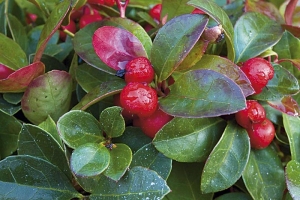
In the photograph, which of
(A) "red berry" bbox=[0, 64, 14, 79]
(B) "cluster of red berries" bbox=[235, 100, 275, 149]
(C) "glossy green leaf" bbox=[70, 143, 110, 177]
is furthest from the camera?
(A) "red berry" bbox=[0, 64, 14, 79]

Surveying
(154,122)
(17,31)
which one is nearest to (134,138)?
(154,122)

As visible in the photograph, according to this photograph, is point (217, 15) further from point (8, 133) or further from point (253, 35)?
point (8, 133)

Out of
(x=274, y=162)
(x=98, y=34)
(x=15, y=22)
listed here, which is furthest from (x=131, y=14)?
(x=274, y=162)

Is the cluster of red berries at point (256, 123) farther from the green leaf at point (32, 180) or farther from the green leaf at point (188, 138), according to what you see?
the green leaf at point (32, 180)

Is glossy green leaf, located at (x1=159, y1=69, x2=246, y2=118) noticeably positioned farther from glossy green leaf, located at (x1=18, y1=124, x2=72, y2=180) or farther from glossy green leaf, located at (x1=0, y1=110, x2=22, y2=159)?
glossy green leaf, located at (x1=0, y1=110, x2=22, y2=159)

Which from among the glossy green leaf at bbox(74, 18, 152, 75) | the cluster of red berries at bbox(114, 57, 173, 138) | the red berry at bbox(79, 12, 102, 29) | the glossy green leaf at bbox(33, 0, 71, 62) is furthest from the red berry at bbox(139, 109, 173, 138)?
the red berry at bbox(79, 12, 102, 29)

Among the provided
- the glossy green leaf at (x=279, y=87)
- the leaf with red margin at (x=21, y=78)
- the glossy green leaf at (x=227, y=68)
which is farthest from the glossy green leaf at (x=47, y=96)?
the glossy green leaf at (x=279, y=87)

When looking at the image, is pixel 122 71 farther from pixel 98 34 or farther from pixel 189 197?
pixel 189 197
